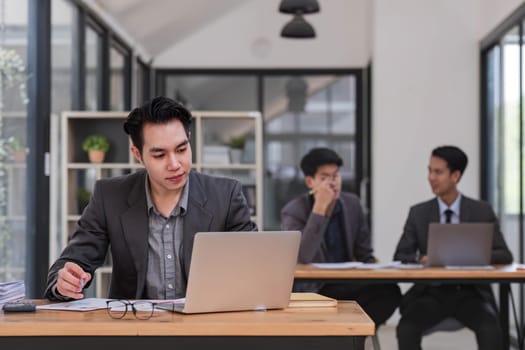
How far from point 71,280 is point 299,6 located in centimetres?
423

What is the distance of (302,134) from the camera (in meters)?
10.1

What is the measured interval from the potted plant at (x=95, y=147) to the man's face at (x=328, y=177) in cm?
176

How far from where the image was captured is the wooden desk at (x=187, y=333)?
2.53 meters

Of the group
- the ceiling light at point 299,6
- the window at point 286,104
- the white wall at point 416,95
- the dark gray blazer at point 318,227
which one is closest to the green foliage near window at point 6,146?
the dark gray blazer at point 318,227

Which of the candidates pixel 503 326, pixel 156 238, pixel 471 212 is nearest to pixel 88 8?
pixel 471 212

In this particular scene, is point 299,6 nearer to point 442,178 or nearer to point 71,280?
point 442,178

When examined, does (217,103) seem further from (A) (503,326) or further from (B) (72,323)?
(B) (72,323)

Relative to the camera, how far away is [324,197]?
5.15 meters

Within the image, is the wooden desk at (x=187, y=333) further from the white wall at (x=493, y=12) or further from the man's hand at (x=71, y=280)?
the white wall at (x=493, y=12)

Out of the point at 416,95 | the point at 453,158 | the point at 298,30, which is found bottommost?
the point at 453,158

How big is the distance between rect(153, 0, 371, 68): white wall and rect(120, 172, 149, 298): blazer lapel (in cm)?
671

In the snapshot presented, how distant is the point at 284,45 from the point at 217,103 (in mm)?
897

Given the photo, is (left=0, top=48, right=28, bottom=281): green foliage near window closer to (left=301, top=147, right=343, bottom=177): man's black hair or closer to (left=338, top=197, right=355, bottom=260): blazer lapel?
(left=301, top=147, right=343, bottom=177): man's black hair

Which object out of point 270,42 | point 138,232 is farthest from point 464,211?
point 270,42
